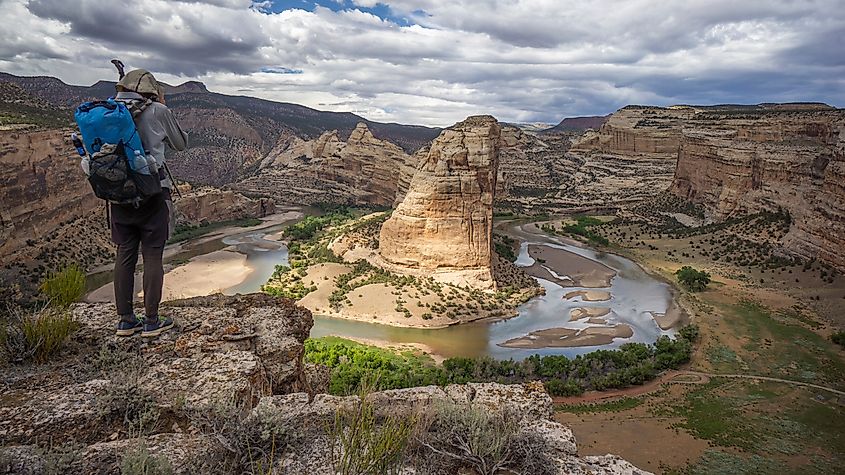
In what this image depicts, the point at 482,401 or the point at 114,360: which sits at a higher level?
the point at 114,360

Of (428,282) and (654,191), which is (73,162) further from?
(654,191)

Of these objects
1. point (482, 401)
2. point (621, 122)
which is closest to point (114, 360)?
point (482, 401)

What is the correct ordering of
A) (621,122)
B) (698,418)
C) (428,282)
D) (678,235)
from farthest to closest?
(621,122) < (678,235) < (428,282) < (698,418)

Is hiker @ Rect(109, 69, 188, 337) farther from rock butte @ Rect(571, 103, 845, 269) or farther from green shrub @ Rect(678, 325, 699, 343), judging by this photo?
rock butte @ Rect(571, 103, 845, 269)

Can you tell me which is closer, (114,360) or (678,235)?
(114,360)

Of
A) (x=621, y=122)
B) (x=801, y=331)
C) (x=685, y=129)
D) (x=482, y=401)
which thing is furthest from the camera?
(x=621, y=122)

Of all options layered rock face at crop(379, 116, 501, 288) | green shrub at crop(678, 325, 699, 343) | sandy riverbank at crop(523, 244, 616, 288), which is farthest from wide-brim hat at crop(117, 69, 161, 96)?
sandy riverbank at crop(523, 244, 616, 288)

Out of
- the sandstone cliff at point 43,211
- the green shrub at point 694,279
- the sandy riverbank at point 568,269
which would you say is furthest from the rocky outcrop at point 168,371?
the green shrub at point 694,279
